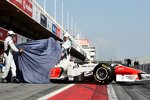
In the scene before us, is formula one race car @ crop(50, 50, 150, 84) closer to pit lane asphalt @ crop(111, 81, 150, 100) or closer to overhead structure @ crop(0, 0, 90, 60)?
pit lane asphalt @ crop(111, 81, 150, 100)

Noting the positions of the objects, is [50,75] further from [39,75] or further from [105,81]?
[105,81]

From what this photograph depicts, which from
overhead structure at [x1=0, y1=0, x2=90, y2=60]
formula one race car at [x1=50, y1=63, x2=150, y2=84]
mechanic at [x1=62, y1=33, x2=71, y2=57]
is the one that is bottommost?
formula one race car at [x1=50, y1=63, x2=150, y2=84]

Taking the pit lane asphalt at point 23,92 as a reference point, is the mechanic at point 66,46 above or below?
above

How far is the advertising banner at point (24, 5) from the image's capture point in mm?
27806

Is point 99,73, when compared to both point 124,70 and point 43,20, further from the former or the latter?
point 43,20

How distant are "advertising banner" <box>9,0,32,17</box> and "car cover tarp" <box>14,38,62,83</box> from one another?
39.4 ft

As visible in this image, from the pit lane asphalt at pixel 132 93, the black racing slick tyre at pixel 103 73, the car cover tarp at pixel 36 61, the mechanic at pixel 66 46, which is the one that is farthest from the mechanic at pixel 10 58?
the pit lane asphalt at pixel 132 93

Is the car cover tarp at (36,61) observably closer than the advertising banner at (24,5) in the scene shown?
Yes

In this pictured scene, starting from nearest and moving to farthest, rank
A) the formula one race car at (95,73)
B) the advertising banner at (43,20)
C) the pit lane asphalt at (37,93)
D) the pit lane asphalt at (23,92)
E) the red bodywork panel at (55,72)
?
1. the pit lane asphalt at (23,92)
2. the pit lane asphalt at (37,93)
3. the formula one race car at (95,73)
4. the red bodywork panel at (55,72)
5. the advertising banner at (43,20)

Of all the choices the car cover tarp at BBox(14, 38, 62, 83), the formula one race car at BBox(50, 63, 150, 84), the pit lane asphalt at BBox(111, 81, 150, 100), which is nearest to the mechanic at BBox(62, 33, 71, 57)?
the car cover tarp at BBox(14, 38, 62, 83)

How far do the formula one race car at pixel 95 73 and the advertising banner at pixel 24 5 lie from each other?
42.3 feet

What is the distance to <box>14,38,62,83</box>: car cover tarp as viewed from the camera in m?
14.5

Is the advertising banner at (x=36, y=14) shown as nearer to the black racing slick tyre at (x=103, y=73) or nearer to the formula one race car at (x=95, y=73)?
the formula one race car at (x=95, y=73)

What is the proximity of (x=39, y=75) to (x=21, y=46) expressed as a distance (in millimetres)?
1327
